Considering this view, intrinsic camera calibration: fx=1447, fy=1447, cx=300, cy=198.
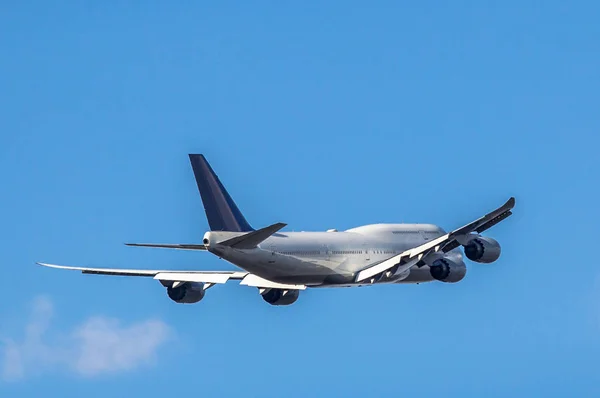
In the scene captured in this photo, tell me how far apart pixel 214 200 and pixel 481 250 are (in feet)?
53.5

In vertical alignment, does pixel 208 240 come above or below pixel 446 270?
above

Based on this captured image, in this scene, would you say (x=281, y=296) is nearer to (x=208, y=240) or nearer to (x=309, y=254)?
(x=309, y=254)

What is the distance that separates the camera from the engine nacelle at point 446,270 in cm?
8994

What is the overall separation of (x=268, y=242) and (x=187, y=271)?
8.33 meters

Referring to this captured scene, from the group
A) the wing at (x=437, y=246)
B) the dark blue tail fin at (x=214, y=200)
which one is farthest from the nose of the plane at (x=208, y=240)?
the wing at (x=437, y=246)

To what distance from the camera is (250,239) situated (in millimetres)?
82562

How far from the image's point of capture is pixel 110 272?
91.6m

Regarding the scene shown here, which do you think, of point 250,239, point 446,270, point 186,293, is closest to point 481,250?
point 446,270

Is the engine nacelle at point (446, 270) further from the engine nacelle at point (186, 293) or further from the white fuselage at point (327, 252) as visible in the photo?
the engine nacelle at point (186, 293)

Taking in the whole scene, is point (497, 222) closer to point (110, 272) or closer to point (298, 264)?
point (298, 264)

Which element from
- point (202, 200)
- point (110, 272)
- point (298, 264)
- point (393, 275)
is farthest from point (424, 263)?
point (110, 272)

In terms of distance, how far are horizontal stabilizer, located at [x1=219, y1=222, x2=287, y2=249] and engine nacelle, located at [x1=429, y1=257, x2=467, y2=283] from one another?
12.6m

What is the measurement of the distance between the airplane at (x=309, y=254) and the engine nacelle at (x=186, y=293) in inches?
2.5

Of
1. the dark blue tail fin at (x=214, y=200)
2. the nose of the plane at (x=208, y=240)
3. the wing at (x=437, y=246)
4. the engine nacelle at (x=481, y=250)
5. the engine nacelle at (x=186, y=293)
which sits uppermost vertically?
the dark blue tail fin at (x=214, y=200)
